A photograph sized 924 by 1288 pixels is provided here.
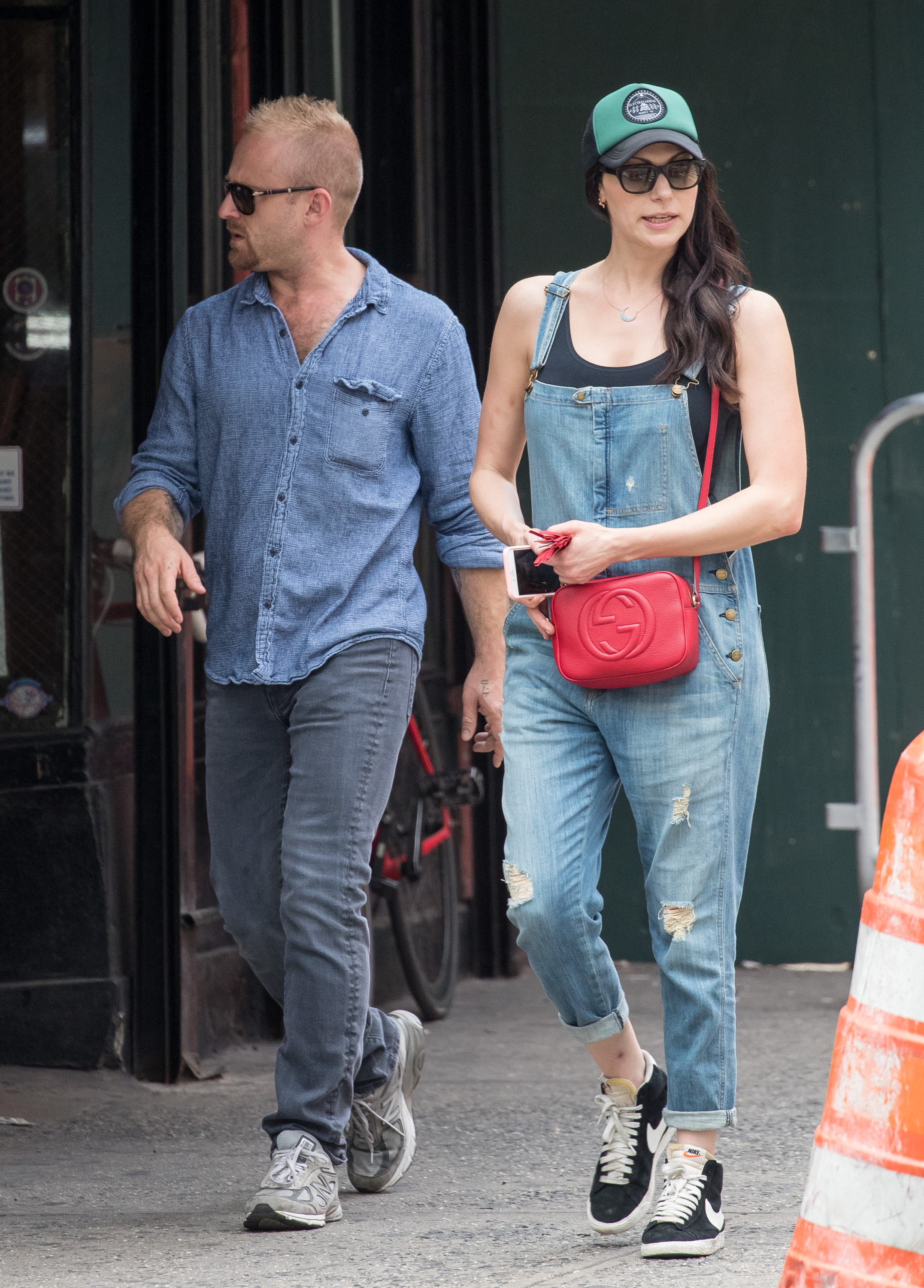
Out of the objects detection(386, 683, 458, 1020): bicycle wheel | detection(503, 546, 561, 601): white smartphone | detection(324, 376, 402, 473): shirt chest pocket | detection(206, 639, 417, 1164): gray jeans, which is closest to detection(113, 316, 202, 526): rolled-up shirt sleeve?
detection(324, 376, 402, 473): shirt chest pocket

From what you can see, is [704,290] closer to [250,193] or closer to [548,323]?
[548,323]

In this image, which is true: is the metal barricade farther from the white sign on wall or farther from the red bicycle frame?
the white sign on wall

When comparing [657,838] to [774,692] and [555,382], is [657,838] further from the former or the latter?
[774,692]

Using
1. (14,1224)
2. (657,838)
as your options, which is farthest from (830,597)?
(14,1224)

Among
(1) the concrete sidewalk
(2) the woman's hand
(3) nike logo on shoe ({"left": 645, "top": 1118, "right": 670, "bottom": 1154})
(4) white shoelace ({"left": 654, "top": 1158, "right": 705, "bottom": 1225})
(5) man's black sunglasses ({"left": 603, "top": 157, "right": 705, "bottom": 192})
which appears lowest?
(1) the concrete sidewalk

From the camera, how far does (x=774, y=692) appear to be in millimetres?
6605

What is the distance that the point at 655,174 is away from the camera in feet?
11.1

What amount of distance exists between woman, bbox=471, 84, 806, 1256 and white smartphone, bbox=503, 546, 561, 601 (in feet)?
0.09

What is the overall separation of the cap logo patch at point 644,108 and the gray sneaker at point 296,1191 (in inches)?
77.9

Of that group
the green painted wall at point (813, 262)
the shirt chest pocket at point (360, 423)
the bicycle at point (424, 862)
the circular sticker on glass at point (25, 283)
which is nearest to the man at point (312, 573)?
the shirt chest pocket at point (360, 423)

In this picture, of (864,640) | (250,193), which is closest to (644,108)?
(250,193)

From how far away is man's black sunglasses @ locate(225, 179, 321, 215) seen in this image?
13.1ft

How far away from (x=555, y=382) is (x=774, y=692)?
3319mm

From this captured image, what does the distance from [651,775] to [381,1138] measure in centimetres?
108
